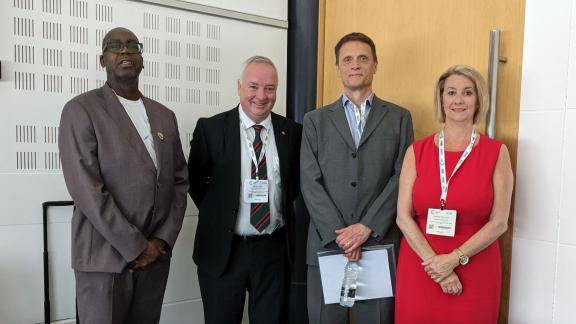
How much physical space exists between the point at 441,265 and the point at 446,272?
0.03m

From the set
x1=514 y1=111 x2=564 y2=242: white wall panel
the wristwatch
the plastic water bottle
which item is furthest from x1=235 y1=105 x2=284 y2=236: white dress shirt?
x1=514 y1=111 x2=564 y2=242: white wall panel

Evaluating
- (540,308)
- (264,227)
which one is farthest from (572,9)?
(264,227)

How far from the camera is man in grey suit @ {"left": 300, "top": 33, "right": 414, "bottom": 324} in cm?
204

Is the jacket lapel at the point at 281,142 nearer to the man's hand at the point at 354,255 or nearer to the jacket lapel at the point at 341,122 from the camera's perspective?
the jacket lapel at the point at 341,122

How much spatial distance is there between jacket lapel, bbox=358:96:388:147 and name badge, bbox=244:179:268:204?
1.56 ft

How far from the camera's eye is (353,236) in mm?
1996

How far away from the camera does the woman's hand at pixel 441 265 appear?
1.80 meters

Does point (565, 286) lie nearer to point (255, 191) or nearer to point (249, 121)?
point (255, 191)

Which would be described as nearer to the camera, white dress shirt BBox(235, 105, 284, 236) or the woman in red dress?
the woman in red dress

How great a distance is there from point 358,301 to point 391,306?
0.47 ft

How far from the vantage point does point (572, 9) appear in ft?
6.39

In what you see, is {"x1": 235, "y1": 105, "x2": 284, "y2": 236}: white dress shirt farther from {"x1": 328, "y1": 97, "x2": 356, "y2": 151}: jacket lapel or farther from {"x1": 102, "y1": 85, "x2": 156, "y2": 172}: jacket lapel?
{"x1": 102, "y1": 85, "x2": 156, "y2": 172}: jacket lapel

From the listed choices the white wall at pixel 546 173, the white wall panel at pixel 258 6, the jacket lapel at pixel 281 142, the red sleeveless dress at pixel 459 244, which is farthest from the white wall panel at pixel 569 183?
the white wall panel at pixel 258 6

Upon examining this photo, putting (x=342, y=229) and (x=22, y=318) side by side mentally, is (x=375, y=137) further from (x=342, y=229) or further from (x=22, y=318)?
(x=22, y=318)
